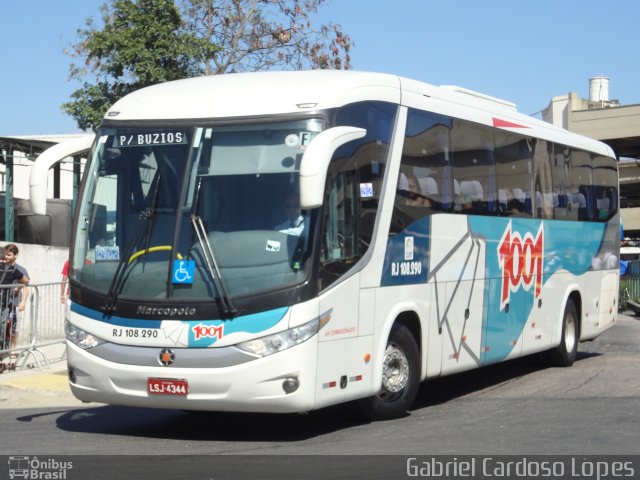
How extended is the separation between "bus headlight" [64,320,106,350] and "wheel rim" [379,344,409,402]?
279 centimetres

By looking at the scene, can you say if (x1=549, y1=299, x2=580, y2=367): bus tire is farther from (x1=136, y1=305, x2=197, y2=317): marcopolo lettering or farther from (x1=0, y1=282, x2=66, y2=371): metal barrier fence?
(x1=136, y1=305, x2=197, y2=317): marcopolo lettering

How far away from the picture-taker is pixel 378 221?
1037 cm

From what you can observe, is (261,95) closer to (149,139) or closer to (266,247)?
(149,139)

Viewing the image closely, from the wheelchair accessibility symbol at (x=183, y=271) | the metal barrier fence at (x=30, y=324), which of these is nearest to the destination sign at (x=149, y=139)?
the wheelchair accessibility symbol at (x=183, y=271)

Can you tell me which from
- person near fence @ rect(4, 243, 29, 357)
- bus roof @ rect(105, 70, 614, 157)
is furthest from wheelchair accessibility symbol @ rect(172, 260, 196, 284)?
person near fence @ rect(4, 243, 29, 357)

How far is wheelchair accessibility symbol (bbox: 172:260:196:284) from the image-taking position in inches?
367

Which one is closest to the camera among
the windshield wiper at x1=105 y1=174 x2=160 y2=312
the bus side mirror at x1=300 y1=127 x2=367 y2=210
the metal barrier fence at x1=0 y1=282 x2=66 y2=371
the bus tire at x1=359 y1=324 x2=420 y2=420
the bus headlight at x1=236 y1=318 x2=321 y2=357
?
the bus side mirror at x1=300 y1=127 x2=367 y2=210

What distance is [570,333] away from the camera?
16.4 m

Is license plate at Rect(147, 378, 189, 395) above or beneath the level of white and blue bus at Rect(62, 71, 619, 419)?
beneath

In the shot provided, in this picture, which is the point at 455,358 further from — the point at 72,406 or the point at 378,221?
the point at 72,406

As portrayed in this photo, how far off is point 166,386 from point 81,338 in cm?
106

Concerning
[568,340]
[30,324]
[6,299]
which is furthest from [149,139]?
[568,340]
